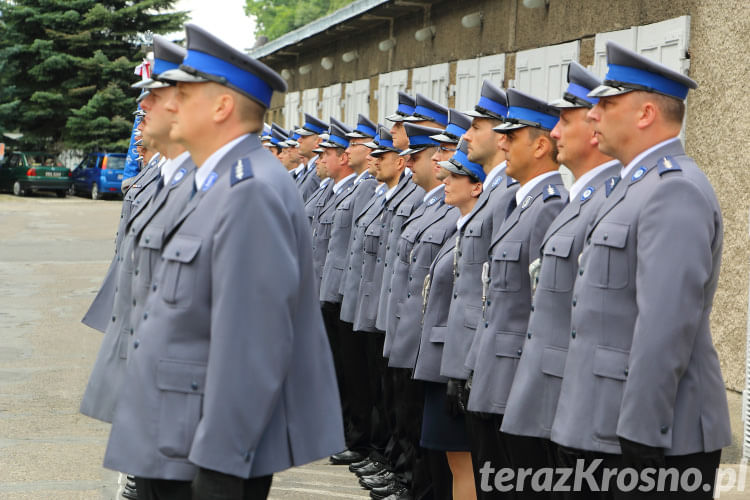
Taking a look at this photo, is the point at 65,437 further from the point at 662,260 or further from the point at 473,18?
the point at 473,18

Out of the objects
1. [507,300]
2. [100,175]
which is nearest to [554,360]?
[507,300]

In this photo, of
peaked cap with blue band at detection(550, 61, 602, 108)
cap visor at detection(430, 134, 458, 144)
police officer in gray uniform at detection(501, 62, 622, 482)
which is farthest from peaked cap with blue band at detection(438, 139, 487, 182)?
police officer in gray uniform at detection(501, 62, 622, 482)

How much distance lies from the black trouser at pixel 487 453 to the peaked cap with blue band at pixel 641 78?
150cm

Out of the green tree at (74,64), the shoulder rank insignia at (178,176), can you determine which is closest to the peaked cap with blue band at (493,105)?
the shoulder rank insignia at (178,176)

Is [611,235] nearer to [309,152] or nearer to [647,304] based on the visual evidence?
[647,304]

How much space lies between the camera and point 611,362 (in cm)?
372

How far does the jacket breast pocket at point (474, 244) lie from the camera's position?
5258 millimetres

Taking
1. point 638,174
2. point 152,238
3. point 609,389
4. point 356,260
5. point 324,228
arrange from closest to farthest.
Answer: point 152,238 → point 609,389 → point 638,174 → point 356,260 → point 324,228

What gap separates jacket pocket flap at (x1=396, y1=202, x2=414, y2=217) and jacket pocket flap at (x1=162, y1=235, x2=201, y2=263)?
12.6ft

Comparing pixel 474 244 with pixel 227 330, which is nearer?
pixel 227 330

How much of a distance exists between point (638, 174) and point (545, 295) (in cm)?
65

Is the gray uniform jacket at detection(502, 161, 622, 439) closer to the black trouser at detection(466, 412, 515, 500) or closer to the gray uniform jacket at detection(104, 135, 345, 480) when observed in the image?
the black trouser at detection(466, 412, 515, 500)

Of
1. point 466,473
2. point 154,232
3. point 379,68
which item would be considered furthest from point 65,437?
point 379,68

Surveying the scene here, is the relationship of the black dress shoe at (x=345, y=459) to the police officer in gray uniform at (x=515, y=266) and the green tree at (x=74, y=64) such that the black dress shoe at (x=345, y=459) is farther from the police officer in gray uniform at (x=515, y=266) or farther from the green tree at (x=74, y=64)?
the green tree at (x=74, y=64)
